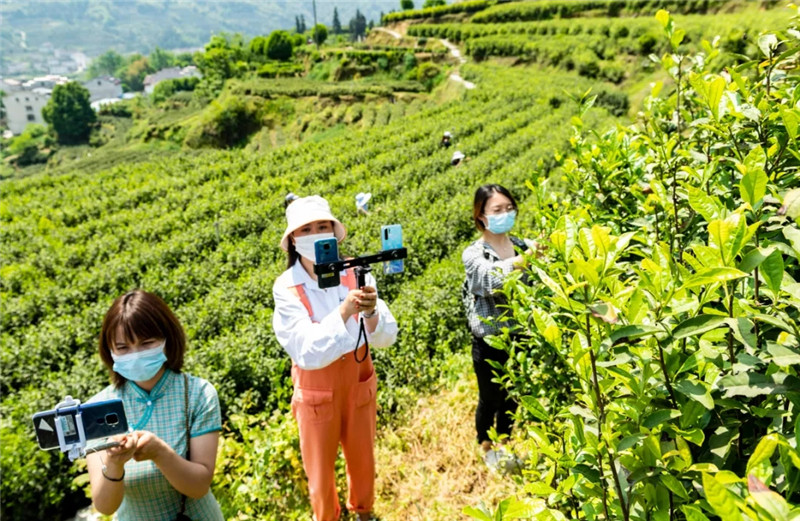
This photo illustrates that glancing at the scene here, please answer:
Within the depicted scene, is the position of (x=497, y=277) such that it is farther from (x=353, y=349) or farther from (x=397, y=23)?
(x=397, y=23)

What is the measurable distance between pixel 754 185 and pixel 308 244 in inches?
77.2

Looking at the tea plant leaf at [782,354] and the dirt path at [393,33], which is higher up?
the dirt path at [393,33]

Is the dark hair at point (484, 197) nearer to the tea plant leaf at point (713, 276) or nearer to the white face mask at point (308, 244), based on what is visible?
the white face mask at point (308, 244)

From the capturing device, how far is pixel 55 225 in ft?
36.6

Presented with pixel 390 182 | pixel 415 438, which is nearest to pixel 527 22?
pixel 390 182

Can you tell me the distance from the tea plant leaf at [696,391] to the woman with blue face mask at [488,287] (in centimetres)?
→ 190

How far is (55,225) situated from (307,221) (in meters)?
11.4

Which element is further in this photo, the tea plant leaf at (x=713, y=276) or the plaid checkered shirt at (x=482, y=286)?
the plaid checkered shirt at (x=482, y=286)

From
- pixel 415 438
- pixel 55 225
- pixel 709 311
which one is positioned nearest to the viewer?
pixel 709 311

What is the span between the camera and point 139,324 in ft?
6.59

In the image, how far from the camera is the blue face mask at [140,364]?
198 centimetres

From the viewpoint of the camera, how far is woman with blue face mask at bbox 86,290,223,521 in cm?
192

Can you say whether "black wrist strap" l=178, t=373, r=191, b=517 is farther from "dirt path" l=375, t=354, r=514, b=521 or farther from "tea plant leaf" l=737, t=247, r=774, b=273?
"tea plant leaf" l=737, t=247, r=774, b=273

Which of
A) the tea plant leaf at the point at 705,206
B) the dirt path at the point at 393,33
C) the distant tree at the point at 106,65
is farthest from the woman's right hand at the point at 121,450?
the distant tree at the point at 106,65
